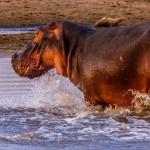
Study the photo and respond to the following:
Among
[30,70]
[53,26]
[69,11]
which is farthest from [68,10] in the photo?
[53,26]

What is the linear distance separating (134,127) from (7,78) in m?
4.75

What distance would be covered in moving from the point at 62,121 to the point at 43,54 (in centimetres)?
103

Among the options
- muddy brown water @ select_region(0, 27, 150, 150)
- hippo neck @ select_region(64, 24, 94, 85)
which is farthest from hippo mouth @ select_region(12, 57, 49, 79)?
hippo neck @ select_region(64, 24, 94, 85)

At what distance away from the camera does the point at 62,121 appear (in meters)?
8.34

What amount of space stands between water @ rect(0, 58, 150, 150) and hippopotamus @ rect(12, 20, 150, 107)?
0.20 m

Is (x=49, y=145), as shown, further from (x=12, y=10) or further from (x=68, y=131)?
(x=12, y=10)

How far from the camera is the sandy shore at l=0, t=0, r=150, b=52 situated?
24625mm

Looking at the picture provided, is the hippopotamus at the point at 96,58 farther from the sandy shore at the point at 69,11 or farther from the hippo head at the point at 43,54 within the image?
the sandy shore at the point at 69,11

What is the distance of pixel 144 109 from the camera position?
8.48m

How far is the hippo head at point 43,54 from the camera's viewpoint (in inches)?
353

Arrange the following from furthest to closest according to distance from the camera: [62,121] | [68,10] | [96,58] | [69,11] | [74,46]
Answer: [68,10] < [69,11] < [74,46] < [96,58] < [62,121]

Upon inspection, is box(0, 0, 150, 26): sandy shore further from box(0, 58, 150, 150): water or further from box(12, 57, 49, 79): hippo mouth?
box(12, 57, 49, 79): hippo mouth

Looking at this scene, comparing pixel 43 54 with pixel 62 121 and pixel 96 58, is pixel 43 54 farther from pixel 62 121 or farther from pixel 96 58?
pixel 62 121

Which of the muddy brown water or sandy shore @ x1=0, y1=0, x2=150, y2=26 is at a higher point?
the muddy brown water
